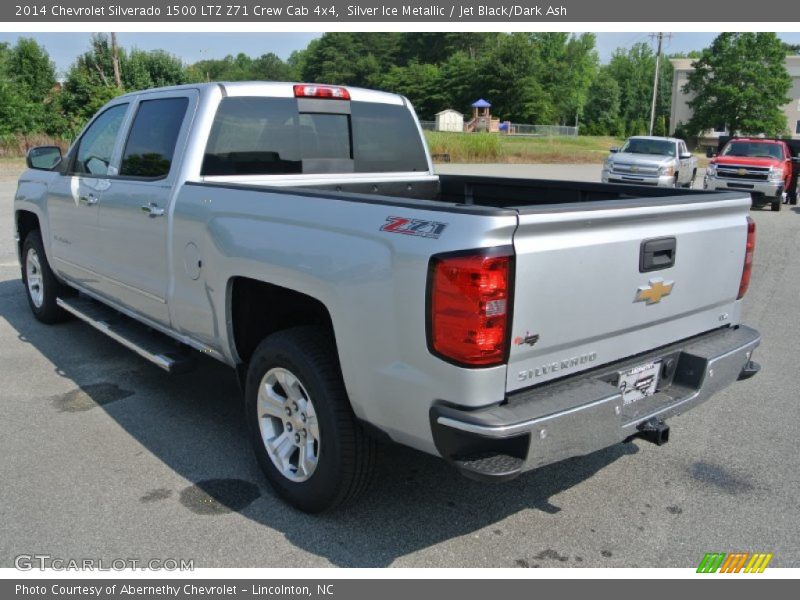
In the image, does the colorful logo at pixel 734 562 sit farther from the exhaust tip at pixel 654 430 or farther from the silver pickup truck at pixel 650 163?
the silver pickup truck at pixel 650 163

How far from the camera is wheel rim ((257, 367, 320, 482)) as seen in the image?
3357 millimetres

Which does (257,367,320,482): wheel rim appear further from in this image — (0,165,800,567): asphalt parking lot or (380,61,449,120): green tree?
(380,61,449,120): green tree

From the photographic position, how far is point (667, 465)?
404 centimetres

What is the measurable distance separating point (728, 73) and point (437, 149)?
40411 millimetres

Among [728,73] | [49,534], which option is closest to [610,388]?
[49,534]

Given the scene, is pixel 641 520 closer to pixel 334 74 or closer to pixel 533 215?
pixel 533 215

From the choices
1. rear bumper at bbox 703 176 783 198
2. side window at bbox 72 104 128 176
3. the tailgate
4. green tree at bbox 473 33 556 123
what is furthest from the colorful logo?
green tree at bbox 473 33 556 123

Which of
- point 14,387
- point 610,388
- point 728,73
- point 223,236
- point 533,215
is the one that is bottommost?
point 14,387

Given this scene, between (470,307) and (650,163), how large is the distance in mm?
19316

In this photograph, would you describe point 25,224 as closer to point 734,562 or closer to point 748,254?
point 748,254

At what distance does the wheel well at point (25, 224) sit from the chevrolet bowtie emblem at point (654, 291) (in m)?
5.72

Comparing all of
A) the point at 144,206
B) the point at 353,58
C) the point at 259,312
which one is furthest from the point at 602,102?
the point at 259,312

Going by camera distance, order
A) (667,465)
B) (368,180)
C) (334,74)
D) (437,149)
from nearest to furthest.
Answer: (667,465) < (368,180) < (437,149) < (334,74)

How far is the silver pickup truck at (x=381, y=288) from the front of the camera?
2.66 metres
